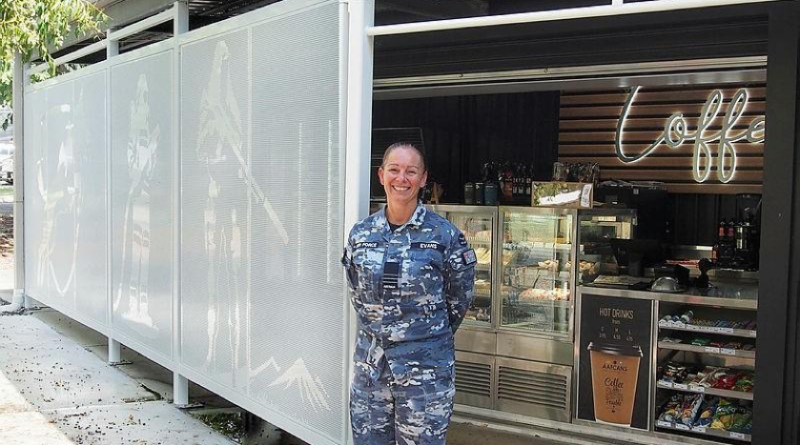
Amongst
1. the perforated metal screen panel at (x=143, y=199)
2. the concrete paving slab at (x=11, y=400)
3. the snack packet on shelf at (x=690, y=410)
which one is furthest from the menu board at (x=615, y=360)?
the concrete paving slab at (x=11, y=400)

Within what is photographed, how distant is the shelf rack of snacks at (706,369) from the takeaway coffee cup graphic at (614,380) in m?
0.17

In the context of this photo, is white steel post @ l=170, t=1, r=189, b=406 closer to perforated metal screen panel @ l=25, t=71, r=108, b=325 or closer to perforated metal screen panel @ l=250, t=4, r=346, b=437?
perforated metal screen panel @ l=250, t=4, r=346, b=437

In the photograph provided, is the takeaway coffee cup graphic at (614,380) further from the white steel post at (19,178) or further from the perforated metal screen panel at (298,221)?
the white steel post at (19,178)

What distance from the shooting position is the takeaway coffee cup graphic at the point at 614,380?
557 cm

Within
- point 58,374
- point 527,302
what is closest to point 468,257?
point 527,302

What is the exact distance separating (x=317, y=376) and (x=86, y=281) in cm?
440

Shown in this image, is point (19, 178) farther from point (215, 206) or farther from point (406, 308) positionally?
point (406, 308)

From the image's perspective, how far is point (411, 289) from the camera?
10.7ft

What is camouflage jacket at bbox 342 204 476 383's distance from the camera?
327 centimetres

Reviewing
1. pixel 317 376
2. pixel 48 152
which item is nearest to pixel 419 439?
pixel 317 376

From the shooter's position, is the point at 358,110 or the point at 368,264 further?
the point at 358,110

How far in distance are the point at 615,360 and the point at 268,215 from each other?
2.57 m

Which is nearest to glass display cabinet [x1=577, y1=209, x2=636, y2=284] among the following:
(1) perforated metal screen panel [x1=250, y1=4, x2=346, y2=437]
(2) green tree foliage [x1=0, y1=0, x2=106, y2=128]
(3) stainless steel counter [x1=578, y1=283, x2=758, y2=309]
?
(3) stainless steel counter [x1=578, y1=283, x2=758, y2=309]

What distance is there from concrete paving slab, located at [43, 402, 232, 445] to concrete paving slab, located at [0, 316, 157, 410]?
0.27 m
